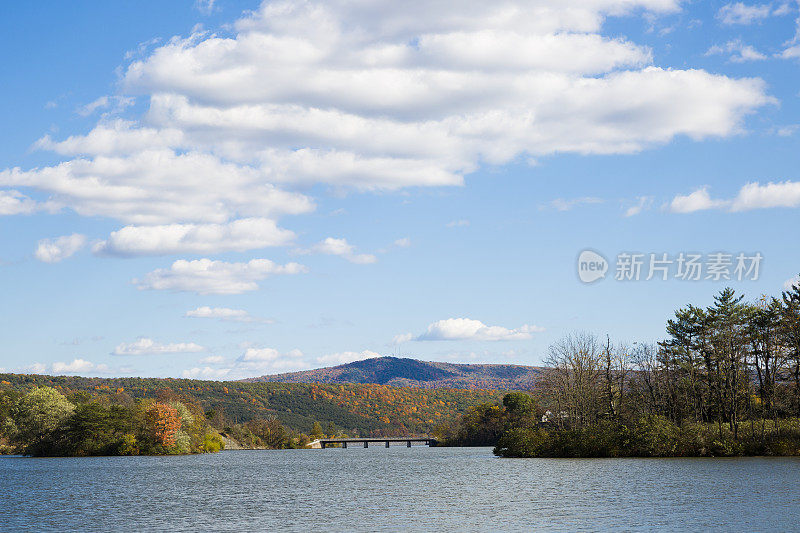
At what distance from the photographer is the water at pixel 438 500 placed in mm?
36875

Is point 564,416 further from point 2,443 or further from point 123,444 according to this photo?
point 2,443

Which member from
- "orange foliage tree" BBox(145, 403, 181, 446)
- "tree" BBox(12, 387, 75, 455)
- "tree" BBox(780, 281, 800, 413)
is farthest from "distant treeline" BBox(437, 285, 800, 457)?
"tree" BBox(12, 387, 75, 455)

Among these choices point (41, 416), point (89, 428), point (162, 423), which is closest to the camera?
point (89, 428)

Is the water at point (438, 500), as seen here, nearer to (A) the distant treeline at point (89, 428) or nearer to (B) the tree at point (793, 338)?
(B) the tree at point (793, 338)

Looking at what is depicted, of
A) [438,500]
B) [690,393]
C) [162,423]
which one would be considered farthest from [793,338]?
[162,423]

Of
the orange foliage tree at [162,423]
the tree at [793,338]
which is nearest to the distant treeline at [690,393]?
the tree at [793,338]

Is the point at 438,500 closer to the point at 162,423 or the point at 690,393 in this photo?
the point at 690,393

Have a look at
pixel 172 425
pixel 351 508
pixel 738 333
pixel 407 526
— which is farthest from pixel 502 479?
pixel 172 425

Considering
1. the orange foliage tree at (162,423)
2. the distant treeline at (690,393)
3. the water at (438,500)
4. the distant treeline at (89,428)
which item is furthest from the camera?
the orange foliage tree at (162,423)

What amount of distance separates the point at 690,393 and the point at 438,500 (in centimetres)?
6290

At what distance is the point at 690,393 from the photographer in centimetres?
10062

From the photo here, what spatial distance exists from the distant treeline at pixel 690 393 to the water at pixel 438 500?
9735mm

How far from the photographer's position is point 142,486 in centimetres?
6303

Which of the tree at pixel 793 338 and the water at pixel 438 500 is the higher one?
Answer: the tree at pixel 793 338
